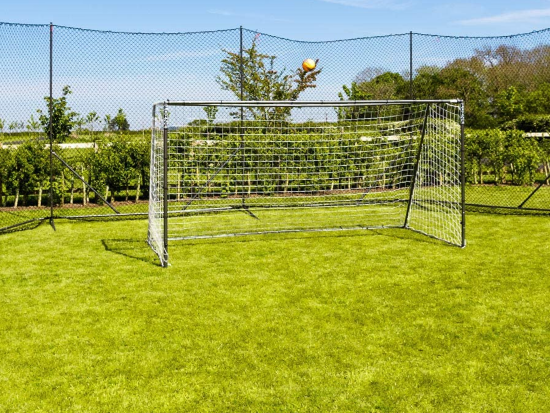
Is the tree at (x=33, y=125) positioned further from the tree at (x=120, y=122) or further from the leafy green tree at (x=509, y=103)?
the leafy green tree at (x=509, y=103)

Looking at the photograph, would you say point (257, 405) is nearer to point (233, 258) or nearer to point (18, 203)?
point (233, 258)

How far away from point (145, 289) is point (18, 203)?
725 centimetres

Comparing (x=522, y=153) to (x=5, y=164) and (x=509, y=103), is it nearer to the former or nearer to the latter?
(x=509, y=103)

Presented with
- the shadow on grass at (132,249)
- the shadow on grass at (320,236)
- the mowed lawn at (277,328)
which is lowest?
the mowed lawn at (277,328)

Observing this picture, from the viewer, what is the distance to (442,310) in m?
5.13

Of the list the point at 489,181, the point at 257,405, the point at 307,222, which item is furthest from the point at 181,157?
the point at 489,181

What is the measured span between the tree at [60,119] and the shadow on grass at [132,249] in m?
3.16

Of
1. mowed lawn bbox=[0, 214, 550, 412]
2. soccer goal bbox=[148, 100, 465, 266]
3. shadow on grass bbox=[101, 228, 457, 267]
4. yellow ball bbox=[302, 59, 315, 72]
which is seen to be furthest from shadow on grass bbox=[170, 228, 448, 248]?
yellow ball bbox=[302, 59, 315, 72]

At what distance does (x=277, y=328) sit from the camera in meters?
4.71

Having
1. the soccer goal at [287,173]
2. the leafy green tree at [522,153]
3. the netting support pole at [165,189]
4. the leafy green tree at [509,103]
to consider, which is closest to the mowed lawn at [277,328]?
the netting support pole at [165,189]

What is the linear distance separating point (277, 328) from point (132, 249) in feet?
12.4

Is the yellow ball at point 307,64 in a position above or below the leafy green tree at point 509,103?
below

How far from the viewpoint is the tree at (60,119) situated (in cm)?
999

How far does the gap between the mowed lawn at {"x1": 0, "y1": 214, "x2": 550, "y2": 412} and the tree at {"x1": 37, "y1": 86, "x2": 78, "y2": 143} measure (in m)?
3.21
